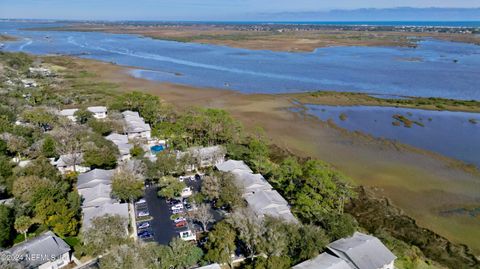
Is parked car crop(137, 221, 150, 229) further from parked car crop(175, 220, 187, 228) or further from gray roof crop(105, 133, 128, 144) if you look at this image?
gray roof crop(105, 133, 128, 144)

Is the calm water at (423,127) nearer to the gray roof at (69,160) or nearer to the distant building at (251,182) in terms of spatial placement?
the distant building at (251,182)

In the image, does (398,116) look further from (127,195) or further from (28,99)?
(28,99)

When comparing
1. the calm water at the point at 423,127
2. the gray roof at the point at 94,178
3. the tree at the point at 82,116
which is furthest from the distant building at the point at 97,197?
the calm water at the point at 423,127

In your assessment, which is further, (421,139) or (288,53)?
(288,53)

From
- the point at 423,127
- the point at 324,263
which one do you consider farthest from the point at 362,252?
the point at 423,127

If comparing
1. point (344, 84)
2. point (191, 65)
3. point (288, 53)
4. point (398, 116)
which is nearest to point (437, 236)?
point (398, 116)

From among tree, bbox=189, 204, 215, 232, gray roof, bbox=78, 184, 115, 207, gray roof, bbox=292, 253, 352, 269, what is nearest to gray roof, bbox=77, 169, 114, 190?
gray roof, bbox=78, 184, 115, 207
